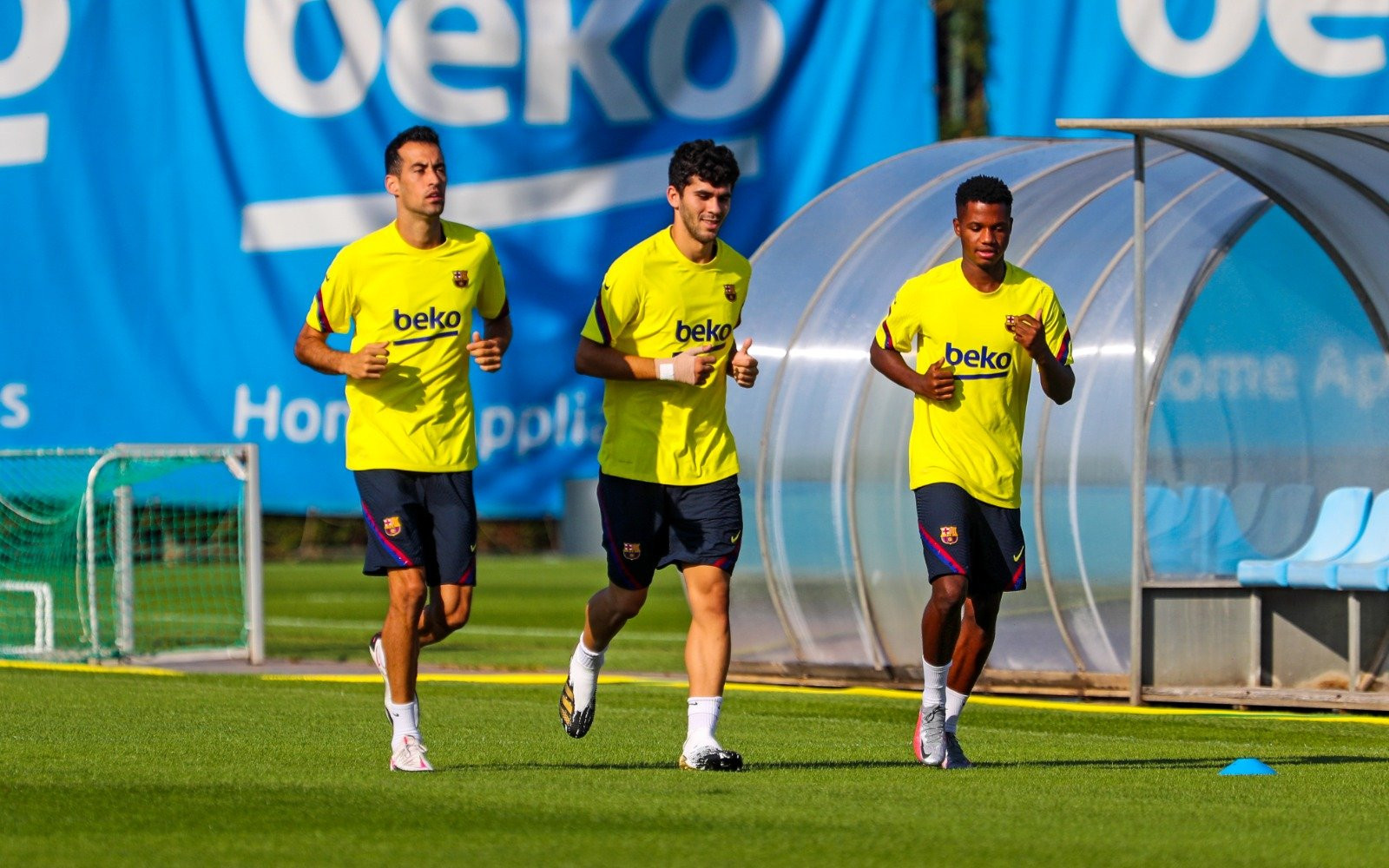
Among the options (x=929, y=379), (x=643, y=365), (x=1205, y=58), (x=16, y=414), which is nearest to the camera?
(x=643, y=365)

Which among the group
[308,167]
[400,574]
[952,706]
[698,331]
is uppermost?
[308,167]

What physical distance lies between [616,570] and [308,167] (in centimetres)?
1295

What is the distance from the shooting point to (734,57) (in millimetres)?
20734

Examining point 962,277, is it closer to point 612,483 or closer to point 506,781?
point 612,483

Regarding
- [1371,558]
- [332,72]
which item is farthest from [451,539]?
[332,72]

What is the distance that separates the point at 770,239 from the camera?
583 inches

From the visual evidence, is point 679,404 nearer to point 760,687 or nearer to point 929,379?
point 929,379

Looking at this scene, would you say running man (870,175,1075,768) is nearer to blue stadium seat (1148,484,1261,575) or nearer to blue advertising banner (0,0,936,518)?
blue stadium seat (1148,484,1261,575)

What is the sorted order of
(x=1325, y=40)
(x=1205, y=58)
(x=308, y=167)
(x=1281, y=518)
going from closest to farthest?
1. (x=1281, y=518)
2. (x=1325, y=40)
3. (x=1205, y=58)
4. (x=308, y=167)

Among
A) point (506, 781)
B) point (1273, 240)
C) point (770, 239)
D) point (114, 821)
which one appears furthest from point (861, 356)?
point (114, 821)

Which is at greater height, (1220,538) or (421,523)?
(421,523)

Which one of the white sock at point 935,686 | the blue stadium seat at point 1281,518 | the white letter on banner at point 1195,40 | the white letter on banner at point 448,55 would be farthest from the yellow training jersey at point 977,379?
the white letter on banner at point 448,55

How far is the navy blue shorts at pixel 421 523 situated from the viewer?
26.9ft

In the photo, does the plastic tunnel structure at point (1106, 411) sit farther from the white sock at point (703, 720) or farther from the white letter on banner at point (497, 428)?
the white letter on banner at point (497, 428)
